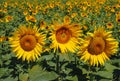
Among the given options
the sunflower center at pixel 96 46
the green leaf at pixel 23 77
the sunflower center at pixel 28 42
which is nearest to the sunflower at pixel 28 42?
the sunflower center at pixel 28 42

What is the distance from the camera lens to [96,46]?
3484mm

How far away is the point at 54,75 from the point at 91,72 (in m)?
0.40

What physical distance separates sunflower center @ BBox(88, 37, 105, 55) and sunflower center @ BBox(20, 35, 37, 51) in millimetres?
560

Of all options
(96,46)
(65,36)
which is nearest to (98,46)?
(96,46)

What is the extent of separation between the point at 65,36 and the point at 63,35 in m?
0.06

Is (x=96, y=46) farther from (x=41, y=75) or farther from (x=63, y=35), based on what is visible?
(x=41, y=75)

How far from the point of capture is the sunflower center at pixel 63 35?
353 centimetres

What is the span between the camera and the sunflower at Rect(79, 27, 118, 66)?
3.50 metres

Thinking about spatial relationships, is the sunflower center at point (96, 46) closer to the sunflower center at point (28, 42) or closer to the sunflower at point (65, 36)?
the sunflower at point (65, 36)

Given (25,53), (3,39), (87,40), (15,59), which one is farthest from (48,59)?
(3,39)

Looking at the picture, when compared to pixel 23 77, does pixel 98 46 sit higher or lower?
higher

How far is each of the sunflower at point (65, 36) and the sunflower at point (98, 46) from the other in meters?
0.13

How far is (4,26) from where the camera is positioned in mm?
9828

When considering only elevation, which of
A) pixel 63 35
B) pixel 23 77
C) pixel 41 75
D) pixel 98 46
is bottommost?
pixel 23 77
